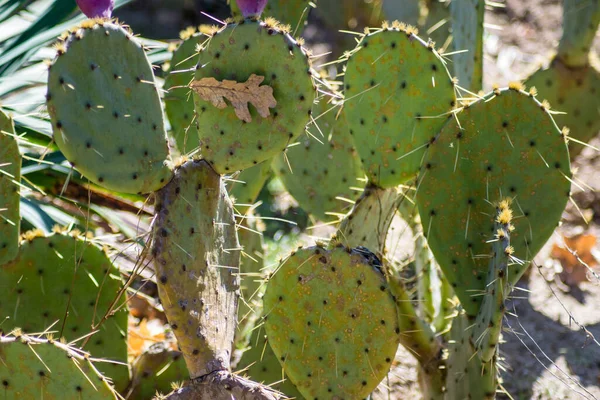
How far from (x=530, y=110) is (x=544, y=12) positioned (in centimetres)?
419

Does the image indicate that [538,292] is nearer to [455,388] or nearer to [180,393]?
[455,388]

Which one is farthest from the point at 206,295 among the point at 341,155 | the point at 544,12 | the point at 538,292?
the point at 544,12

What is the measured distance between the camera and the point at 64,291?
200 cm

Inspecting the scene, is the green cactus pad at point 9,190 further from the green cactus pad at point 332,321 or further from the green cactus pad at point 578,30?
the green cactus pad at point 578,30

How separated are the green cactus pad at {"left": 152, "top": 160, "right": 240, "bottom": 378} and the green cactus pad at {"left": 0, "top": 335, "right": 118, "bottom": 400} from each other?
0.19 m

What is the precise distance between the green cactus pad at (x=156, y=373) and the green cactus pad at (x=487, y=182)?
741 millimetres

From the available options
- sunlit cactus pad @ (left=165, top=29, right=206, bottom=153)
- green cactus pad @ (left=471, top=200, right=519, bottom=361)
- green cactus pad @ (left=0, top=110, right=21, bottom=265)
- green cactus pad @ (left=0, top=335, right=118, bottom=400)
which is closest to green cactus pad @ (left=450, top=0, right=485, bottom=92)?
sunlit cactus pad @ (left=165, top=29, right=206, bottom=153)

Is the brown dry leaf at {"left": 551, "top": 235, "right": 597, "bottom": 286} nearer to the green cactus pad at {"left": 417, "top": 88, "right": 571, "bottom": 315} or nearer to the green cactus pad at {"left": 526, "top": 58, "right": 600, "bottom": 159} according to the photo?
the green cactus pad at {"left": 526, "top": 58, "right": 600, "bottom": 159}

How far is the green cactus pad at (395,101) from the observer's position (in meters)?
1.92

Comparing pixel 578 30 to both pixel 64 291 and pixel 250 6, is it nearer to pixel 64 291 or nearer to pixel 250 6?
pixel 250 6

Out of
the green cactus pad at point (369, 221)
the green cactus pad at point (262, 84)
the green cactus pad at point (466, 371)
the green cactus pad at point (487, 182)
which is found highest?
the green cactus pad at point (262, 84)

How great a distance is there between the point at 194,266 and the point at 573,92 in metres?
2.09

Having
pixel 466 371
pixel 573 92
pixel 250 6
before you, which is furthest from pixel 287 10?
pixel 573 92

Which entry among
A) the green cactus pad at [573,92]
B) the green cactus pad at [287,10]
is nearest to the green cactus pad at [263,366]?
the green cactus pad at [287,10]
